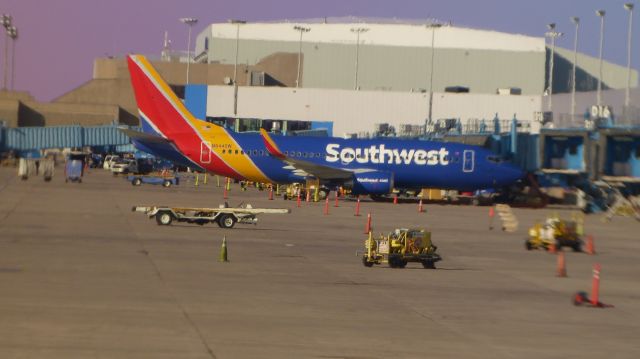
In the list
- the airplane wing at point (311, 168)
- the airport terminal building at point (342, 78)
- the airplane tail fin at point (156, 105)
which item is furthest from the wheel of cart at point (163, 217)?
the airport terminal building at point (342, 78)

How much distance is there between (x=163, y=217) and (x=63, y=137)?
9466 cm

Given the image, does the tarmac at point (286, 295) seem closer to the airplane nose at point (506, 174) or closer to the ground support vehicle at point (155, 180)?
the airplane nose at point (506, 174)

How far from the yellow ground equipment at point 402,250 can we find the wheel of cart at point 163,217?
44.9 ft

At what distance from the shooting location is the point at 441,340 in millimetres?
21078

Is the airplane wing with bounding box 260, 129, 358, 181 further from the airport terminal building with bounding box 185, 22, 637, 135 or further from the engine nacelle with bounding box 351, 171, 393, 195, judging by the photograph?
the airport terminal building with bounding box 185, 22, 637, 135

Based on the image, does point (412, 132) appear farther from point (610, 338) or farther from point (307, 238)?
point (610, 338)

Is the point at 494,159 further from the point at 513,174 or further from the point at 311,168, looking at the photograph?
the point at 311,168

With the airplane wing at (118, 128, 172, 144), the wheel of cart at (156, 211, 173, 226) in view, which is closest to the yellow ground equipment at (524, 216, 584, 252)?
the wheel of cart at (156, 211, 173, 226)

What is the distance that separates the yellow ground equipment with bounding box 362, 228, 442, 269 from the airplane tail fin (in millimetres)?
37430

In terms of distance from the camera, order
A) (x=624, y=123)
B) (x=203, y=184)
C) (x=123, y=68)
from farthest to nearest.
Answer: (x=123, y=68) → (x=203, y=184) → (x=624, y=123)

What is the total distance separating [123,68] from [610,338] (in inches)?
5809

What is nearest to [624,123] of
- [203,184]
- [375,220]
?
[375,220]

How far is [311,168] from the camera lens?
2699 inches

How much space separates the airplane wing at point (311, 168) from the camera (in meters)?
68.4
